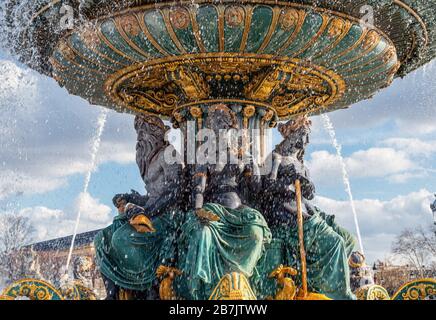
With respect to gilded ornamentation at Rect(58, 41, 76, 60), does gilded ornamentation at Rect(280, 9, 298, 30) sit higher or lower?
lower

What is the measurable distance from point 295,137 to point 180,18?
2.16m

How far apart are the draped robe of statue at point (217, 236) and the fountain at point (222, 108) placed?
1 cm

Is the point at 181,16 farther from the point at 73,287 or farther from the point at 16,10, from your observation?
the point at 73,287

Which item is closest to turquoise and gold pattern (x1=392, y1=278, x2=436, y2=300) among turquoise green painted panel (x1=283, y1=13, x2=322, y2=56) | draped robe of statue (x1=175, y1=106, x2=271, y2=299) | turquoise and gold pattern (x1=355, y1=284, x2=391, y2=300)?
turquoise and gold pattern (x1=355, y1=284, x2=391, y2=300)

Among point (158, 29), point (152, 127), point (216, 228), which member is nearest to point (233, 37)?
point (158, 29)

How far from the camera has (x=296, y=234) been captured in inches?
290

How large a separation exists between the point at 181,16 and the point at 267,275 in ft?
9.17

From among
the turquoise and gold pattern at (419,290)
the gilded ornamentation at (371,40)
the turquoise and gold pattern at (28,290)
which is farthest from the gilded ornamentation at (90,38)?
the turquoise and gold pattern at (419,290)

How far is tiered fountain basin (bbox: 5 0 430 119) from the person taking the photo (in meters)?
6.67

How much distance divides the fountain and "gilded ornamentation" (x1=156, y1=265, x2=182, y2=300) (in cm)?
1

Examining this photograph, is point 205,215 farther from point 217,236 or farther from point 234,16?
point 234,16

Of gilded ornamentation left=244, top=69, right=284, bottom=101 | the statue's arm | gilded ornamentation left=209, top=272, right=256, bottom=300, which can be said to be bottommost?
gilded ornamentation left=209, top=272, right=256, bottom=300

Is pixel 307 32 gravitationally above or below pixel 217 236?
above

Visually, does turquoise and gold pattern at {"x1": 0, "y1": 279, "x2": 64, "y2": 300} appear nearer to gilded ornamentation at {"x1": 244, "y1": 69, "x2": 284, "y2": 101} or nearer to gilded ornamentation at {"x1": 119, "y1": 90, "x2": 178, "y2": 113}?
gilded ornamentation at {"x1": 119, "y1": 90, "x2": 178, "y2": 113}
